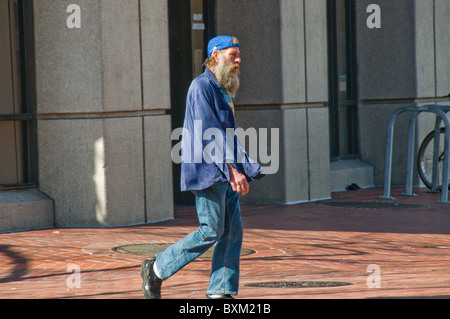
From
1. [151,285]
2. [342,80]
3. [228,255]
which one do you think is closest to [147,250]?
[151,285]

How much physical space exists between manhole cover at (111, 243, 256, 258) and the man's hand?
2945 millimetres

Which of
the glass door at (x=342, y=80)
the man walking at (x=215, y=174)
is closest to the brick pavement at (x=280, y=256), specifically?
the man walking at (x=215, y=174)

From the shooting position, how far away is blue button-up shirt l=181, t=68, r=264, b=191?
18.1 ft

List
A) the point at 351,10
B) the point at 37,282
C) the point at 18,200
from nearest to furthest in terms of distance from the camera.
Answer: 1. the point at 37,282
2. the point at 18,200
3. the point at 351,10

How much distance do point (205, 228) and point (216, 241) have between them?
0.53ft

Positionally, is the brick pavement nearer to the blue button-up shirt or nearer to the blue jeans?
the blue jeans

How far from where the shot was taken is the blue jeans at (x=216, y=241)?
5.61 metres

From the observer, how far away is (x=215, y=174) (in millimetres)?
5562

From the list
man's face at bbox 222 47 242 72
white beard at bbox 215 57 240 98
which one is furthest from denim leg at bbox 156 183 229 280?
man's face at bbox 222 47 242 72

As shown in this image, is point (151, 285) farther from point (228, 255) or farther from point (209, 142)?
point (209, 142)

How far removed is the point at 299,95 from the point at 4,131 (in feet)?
15.1
